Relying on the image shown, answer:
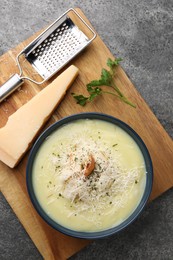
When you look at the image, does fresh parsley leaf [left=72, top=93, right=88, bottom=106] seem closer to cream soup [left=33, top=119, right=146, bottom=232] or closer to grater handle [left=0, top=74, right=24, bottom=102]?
cream soup [left=33, top=119, right=146, bottom=232]

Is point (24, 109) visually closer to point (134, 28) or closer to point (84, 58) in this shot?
point (84, 58)

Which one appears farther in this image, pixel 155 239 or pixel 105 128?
pixel 155 239

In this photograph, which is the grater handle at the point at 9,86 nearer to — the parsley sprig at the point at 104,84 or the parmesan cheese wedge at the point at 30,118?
the parmesan cheese wedge at the point at 30,118

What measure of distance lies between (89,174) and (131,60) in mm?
827

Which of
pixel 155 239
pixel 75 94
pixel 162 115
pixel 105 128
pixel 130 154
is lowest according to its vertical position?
pixel 155 239

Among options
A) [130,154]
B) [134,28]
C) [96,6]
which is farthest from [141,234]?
[96,6]

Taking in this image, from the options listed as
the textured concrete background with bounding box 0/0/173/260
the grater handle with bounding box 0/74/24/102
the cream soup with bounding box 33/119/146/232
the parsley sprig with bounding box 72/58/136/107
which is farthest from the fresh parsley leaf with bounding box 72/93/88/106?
the textured concrete background with bounding box 0/0/173/260

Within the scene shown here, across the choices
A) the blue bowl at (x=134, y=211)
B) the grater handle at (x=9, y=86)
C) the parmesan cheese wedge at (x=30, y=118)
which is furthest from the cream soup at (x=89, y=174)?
the grater handle at (x=9, y=86)

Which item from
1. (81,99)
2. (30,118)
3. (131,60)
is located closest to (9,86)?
(30,118)

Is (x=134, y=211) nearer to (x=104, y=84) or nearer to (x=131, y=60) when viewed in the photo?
(x=104, y=84)

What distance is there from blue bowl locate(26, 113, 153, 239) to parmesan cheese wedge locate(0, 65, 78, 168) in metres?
0.12

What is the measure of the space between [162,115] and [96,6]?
2.51 feet

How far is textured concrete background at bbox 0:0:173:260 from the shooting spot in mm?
2379

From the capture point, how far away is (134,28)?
2471 mm
